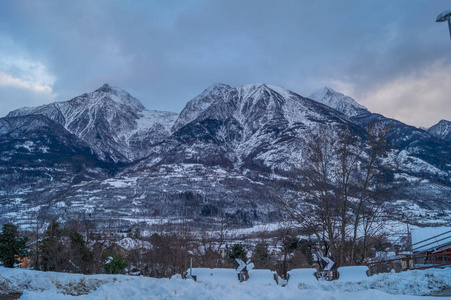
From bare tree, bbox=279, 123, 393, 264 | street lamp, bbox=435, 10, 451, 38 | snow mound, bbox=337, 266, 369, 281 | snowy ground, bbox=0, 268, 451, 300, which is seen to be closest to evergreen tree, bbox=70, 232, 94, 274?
snowy ground, bbox=0, 268, 451, 300

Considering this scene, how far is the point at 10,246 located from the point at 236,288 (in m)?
18.4

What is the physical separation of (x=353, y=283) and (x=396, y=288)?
5.28 ft

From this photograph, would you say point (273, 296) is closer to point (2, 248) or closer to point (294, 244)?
point (2, 248)

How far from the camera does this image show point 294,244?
4688cm

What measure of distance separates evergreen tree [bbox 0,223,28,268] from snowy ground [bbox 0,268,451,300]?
26.0 ft

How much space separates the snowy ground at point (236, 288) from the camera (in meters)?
11.0

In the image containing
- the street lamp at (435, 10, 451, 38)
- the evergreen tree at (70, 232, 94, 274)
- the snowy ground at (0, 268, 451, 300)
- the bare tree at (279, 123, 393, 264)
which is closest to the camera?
the snowy ground at (0, 268, 451, 300)

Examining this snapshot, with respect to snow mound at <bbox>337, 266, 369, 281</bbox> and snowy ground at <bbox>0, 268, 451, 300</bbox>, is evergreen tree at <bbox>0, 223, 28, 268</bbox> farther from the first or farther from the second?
snow mound at <bbox>337, 266, 369, 281</bbox>

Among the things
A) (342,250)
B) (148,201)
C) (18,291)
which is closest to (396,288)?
(342,250)

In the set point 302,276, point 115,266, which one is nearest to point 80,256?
point 115,266

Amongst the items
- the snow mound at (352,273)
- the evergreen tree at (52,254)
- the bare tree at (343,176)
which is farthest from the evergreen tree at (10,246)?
the snow mound at (352,273)

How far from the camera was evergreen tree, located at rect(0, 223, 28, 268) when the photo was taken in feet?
76.8

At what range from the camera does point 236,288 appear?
42.8 ft

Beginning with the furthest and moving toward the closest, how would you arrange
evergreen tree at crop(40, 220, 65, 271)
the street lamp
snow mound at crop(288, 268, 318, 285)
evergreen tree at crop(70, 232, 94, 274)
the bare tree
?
evergreen tree at crop(70, 232, 94, 274)
evergreen tree at crop(40, 220, 65, 271)
the bare tree
the street lamp
snow mound at crop(288, 268, 318, 285)
